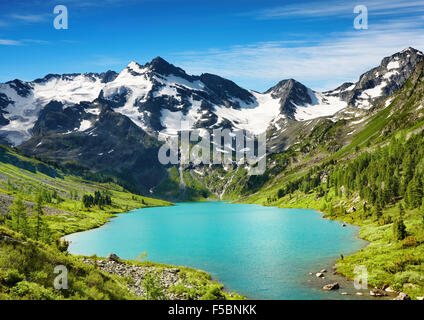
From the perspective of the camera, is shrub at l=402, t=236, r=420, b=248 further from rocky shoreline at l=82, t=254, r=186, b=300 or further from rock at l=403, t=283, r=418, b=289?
rocky shoreline at l=82, t=254, r=186, b=300

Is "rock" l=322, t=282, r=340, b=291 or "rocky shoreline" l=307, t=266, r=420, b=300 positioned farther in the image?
"rock" l=322, t=282, r=340, b=291

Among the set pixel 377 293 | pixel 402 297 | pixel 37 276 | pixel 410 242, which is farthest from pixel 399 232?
pixel 37 276

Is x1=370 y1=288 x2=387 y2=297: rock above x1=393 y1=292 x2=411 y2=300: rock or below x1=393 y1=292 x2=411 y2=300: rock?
below

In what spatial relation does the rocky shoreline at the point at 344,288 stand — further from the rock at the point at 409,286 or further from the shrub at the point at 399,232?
the shrub at the point at 399,232

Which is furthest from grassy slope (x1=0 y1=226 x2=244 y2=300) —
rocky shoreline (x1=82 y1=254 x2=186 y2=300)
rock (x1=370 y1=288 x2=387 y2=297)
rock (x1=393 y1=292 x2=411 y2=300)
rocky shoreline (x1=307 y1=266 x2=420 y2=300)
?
rock (x1=393 y1=292 x2=411 y2=300)

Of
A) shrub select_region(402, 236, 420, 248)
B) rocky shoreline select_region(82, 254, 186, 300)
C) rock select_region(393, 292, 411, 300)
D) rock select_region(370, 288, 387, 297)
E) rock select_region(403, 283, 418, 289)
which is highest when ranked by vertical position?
shrub select_region(402, 236, 420, 248)

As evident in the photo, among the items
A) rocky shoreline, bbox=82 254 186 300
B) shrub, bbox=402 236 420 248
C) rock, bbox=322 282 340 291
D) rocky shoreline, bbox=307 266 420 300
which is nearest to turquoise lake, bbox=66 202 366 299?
rocky shoreline, bbox=307 266 420 300

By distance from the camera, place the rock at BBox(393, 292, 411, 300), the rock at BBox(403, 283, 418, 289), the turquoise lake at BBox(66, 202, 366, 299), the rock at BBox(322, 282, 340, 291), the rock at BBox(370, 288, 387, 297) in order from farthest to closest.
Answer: the turquoise lake at BBox(66, 202, 366, 299)
the rock at BBox(322, 282, 340, 291)
the rock at BBox(403, 283, 418, 289)
the rock at BBox(370, 288, 387, 297)
the rock at BBox(393, 292, 411, 300)

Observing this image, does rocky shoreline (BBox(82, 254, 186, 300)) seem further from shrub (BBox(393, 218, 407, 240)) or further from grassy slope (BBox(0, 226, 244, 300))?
shrub (BBox(393, 218, 407, 240))

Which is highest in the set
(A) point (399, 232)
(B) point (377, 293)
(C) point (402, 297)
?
(A) point (399, 232)

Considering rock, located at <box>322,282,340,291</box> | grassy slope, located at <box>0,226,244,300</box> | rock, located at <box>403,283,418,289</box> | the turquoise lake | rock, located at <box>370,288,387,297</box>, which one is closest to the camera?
grassy slope, located at <box>0,226,244,300</box>

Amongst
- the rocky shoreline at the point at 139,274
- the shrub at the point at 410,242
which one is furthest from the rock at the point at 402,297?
the rocky shoreline at the point at 139,274

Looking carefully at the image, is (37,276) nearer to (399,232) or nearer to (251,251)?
(251,251)
